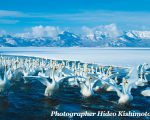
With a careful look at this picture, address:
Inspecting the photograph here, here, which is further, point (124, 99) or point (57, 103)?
point (57, 103)

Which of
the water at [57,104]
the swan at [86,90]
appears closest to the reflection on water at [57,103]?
the water at [57,104]

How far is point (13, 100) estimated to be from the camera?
3728 centimetres

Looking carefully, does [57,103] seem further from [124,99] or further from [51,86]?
[124,99]

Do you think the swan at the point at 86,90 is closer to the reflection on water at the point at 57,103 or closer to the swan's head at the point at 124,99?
the reflection on water at the point at 57,103

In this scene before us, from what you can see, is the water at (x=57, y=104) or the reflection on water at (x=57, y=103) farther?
the reflection on water at (x=57, y=103)

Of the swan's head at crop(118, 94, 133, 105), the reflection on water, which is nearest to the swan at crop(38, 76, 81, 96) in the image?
the reflection on water

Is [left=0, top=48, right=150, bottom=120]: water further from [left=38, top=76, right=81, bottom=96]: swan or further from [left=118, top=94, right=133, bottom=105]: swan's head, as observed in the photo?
[left=38, top=76, right=81, bottom=96]: swan

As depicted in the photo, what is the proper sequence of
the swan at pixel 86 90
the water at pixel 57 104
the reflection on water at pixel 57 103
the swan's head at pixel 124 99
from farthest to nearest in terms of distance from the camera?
the swan at pixel 86 90 → the swan's head at pixel 124 99 → the reflection on water at pixel 57 103 → the water at pixel 57 104

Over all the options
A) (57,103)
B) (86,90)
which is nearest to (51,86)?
(57,103)

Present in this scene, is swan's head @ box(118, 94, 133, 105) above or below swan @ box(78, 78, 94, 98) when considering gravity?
below

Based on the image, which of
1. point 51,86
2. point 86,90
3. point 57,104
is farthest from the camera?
point 51,86

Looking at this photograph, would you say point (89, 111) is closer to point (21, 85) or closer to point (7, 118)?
point (7, 118)

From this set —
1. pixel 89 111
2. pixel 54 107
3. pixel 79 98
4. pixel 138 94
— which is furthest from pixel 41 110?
pixel 138 94

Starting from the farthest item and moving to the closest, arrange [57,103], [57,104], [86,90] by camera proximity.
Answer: [86,90]
[57,103]
[57,104]
